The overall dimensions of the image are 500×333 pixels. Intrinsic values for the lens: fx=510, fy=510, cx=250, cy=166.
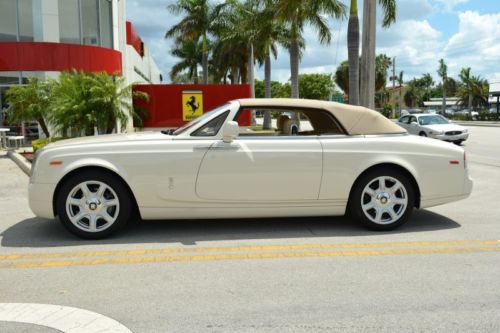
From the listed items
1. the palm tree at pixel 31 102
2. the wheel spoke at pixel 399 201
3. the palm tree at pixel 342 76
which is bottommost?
the wheel spoke at pixel 399 201

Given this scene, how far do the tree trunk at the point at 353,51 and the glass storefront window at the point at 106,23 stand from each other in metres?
10.8

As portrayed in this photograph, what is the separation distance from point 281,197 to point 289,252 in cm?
74

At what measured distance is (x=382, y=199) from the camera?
573 centimetres

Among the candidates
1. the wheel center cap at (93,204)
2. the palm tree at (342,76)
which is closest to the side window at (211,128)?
the wheel center cap at (93,204)

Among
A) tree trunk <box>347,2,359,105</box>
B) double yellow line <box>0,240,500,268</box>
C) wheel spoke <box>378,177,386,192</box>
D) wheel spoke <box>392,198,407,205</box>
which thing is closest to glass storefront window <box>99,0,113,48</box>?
tree trunk <box>347,2,359,105</box>

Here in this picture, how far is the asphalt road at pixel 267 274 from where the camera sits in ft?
11.4

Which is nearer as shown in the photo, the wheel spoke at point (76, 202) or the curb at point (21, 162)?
the wheel spoke at point (76, 202)

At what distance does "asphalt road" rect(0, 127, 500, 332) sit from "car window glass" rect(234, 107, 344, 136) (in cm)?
112

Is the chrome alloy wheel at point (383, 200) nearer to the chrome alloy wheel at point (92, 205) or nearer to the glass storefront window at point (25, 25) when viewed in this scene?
the chrome alloy wheel at point (92, 205)

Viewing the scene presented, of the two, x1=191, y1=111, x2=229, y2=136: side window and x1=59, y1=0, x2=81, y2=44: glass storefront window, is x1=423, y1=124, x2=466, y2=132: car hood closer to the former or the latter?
x1=59, y1=0, x2=81, y2=44: glass storefront window

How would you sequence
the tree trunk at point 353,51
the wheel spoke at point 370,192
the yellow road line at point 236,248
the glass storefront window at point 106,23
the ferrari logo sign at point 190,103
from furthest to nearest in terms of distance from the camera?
the glass storefront window at point 106,23, the ferrari logo sign at point 190,103, the tree trunk at point 353,51, the wheel spoke at point 370,192, the yellow road line at point 236,248

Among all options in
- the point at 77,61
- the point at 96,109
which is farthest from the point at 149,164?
the point at 77,61

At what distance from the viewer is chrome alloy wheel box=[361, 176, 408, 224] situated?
5.71m

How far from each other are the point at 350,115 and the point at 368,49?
1215 centimetres
